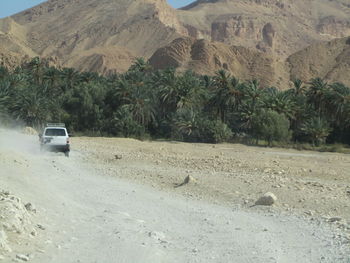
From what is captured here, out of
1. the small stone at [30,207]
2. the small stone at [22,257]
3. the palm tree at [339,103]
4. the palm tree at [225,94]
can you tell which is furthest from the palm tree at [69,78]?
the small stone at [22,257]

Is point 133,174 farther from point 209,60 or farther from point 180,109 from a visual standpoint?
point 209,60

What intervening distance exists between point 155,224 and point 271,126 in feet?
157

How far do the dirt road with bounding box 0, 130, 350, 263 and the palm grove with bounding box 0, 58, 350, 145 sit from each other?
4144cm

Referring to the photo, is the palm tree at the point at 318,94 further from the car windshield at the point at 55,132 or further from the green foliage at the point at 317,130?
the car windshield at the point at 55,132

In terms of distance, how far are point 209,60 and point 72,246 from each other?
396 feet

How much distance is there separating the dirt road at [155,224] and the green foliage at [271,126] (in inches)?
1580

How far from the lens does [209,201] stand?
14.5m

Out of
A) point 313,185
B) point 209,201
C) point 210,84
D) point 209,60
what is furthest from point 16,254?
point 209,60

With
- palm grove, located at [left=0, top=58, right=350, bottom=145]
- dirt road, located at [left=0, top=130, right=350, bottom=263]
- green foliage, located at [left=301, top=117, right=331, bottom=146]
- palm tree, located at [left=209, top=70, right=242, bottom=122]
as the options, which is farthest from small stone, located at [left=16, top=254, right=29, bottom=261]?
palm tree, located at [left=209, top=70, right=242, bottom=122]

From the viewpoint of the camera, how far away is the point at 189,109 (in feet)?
201

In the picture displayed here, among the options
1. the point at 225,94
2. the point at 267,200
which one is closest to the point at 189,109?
the point at 225,94

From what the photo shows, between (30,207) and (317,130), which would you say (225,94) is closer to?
(317,130)

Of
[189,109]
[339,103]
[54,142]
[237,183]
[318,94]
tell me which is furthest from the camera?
[318,94]

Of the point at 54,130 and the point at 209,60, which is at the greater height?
the point at 209,60
